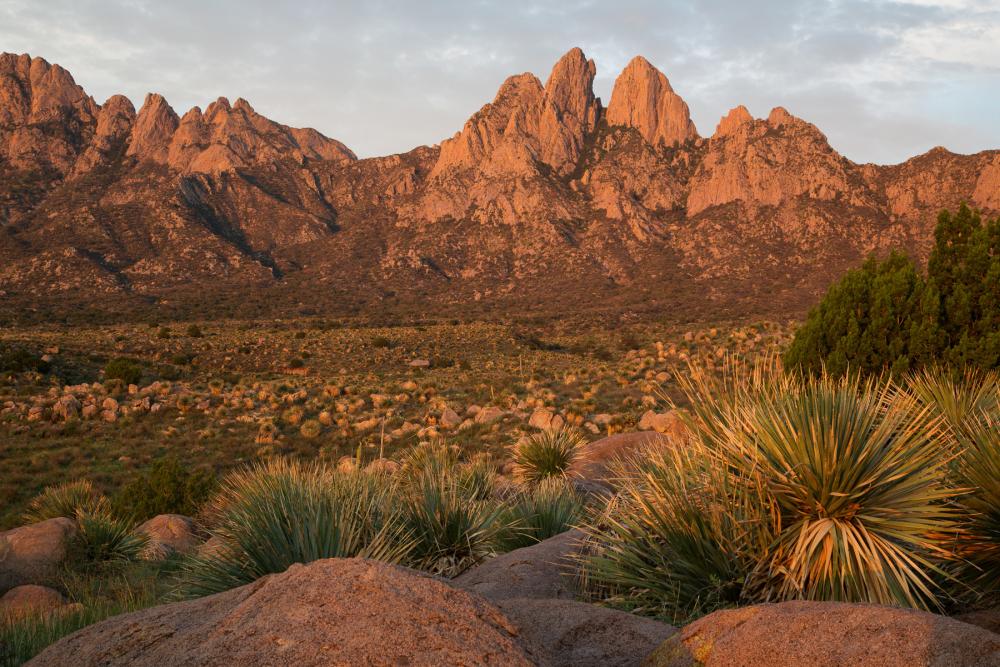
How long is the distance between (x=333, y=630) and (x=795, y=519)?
345 centimetres

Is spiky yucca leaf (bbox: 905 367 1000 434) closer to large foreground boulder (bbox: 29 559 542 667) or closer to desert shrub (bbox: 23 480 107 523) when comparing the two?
large foreground boulder (bbox: 29 559 542 667)

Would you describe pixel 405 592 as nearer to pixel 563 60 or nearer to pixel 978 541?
pixel 978 541

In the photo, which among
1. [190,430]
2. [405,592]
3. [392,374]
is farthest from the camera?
[392,374]

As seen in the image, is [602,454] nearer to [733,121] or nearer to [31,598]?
[31,598]

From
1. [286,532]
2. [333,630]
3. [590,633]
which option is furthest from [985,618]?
[286,532]

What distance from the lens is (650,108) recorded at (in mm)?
126312

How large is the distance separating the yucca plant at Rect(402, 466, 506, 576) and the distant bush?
5411 millimetres

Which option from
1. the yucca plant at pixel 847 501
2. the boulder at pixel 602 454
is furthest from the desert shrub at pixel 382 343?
the yucca plant at pixel 847 501

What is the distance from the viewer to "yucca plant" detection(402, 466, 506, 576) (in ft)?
21.8

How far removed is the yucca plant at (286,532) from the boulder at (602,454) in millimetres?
6572

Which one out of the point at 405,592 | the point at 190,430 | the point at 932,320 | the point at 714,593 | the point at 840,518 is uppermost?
the point at 932,320

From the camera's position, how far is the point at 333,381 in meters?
34.0

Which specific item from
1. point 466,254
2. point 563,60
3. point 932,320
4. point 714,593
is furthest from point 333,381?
point 563,60

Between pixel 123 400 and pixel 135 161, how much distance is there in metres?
113
